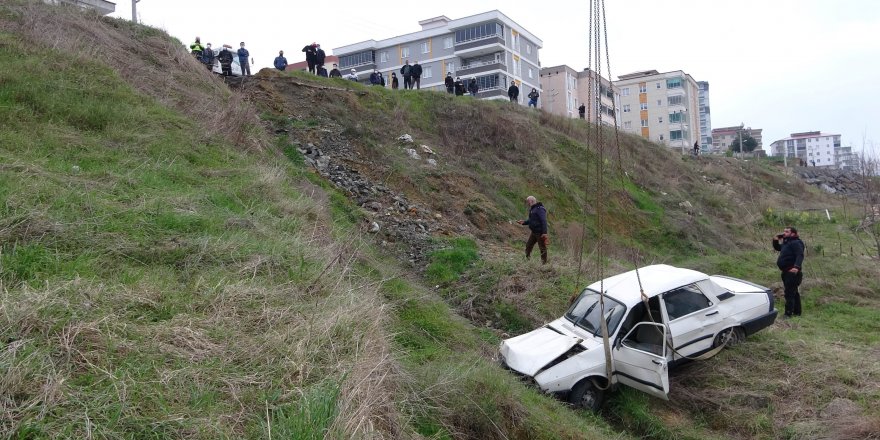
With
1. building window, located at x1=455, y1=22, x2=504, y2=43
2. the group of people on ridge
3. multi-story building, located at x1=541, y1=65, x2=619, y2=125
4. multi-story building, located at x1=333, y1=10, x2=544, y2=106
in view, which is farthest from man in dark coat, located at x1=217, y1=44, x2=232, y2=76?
multi-story building, located at x1=541, y1=65, x2=619, y2=125

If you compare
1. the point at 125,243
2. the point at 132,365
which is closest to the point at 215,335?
the point at 132,365

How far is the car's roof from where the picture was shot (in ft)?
26.6

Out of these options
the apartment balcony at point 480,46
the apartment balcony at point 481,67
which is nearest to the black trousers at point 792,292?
the apartment balcony at point 481,67

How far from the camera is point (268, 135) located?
1553 centimetres

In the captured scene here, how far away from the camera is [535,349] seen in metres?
7.77

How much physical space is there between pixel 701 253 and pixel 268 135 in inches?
542

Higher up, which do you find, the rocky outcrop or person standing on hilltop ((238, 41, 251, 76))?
person standing on hilltop ((238, 41, 251, 76))

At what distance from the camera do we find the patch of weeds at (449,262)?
11375 mm

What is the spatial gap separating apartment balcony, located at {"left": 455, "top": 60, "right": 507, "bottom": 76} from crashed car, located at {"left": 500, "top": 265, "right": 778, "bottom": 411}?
170 ft

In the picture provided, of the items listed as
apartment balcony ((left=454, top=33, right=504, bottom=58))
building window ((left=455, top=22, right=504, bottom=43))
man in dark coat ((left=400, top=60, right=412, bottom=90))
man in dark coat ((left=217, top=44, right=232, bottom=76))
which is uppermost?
building window ((left=455, top=22, right=504, bottom=43))

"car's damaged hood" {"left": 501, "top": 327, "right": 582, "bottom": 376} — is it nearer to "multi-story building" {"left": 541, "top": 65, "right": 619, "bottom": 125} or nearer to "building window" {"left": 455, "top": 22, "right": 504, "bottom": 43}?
"building window" {"left": 455, "top": 22, "right": 504, "bottom": 43}

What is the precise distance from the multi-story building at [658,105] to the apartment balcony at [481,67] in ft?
66.9

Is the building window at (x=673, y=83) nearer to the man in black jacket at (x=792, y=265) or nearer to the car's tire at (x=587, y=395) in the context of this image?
the man in black jacket at (x=792, y=265)

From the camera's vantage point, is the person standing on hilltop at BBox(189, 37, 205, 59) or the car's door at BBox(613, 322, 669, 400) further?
the person standing on hilltop at BBox(189, 37, 205, 59)
